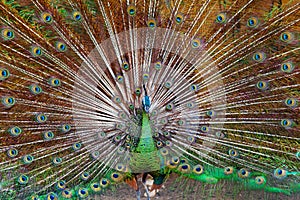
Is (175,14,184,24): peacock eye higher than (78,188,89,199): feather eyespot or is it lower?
higher

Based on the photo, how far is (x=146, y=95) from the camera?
12.3 ft

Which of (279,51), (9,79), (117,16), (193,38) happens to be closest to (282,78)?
(279,51)

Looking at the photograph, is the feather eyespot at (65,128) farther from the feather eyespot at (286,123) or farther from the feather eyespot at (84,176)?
the feather eyespot at (286,123)

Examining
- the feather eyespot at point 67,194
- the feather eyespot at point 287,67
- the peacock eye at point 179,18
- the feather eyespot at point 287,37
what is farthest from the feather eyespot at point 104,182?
the feather eyespot at point 287,37

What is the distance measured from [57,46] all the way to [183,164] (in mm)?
1548

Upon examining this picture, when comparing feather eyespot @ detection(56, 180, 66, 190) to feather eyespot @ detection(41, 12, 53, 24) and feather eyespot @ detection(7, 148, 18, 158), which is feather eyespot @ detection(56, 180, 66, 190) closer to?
feather eyespot @ detection(7, 148, 18, 158)

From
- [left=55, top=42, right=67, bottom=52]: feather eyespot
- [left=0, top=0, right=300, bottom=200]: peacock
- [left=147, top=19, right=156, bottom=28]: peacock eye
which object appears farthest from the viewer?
[left=147, top=19, right=156, bottom=28]: peacock eye

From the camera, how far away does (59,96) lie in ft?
12.1

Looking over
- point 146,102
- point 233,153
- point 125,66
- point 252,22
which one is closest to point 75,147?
point 146,102

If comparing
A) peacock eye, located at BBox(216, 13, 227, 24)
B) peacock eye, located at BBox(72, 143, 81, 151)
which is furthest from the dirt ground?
peacock eye, located at BBox(216, 13, 227, 24)

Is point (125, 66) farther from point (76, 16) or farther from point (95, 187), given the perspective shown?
point (95, 187)

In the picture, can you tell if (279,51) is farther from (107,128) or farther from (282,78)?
(107,128)

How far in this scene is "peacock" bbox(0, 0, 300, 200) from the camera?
11.5ft

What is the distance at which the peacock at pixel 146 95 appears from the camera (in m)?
3.50
